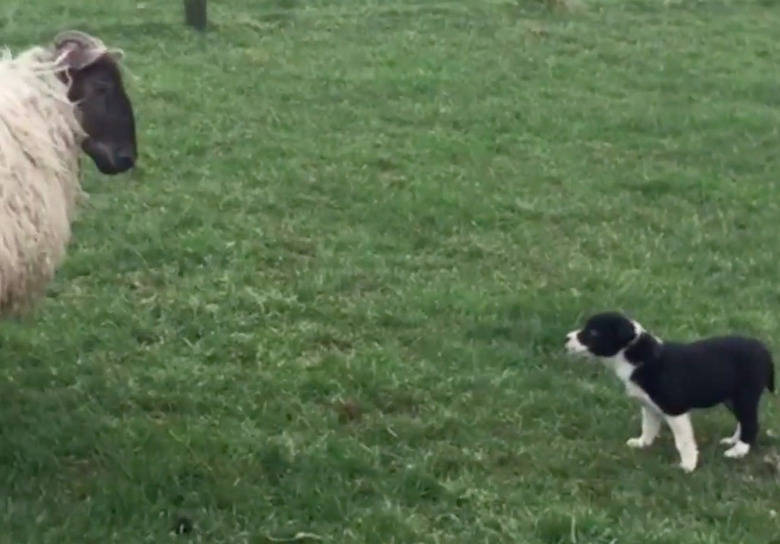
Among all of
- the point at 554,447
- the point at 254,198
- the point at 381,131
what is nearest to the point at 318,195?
the point at 254,198

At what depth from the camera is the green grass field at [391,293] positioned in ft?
18.6

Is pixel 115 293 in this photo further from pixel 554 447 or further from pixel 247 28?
pixel 247 28

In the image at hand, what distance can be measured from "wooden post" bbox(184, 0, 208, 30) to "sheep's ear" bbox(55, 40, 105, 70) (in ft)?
26.3

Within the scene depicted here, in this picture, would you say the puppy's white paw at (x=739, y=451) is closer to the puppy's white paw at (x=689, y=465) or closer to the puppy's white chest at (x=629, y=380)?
the puppy's white paw at (x=689, y=465)

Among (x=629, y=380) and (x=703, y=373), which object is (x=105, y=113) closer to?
(x=629, y=380)

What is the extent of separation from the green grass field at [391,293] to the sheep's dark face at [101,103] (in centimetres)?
110

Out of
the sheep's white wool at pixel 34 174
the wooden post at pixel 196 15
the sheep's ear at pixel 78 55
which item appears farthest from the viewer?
the wooden post at pixel 196 15

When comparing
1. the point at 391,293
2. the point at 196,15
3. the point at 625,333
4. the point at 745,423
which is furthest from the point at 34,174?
the point at 196,15

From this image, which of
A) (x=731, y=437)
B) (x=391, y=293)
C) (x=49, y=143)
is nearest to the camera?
(x=49, y=143)

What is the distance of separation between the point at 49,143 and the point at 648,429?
297cm

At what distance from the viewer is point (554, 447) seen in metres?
6.22

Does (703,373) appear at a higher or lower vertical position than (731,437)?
higher

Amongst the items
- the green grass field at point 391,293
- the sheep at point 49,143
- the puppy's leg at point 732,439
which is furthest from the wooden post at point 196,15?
the puppy's leg at point 732,439

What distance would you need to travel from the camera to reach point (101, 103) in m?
6.44
